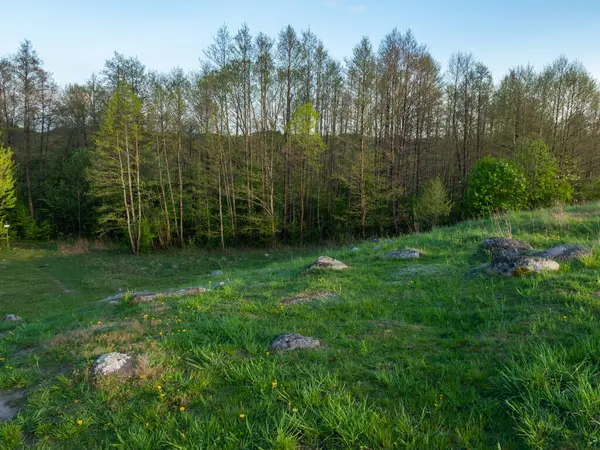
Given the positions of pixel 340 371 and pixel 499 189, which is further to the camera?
pixel 499 189

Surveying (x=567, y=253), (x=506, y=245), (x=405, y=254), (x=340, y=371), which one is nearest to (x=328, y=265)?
(x=405, y=254)

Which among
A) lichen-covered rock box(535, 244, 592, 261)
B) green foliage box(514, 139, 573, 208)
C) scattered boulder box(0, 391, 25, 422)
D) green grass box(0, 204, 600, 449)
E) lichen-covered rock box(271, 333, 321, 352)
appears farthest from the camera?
green foliage box(514, 139, 573, 208)

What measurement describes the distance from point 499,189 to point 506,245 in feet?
51.3

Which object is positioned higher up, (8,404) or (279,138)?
(279,138)

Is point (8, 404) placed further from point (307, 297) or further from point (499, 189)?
point (499, 189)

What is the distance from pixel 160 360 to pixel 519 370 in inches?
146

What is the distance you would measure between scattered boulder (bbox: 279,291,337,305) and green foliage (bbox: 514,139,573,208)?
20412 mm

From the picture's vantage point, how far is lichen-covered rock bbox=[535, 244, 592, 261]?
6.42 m

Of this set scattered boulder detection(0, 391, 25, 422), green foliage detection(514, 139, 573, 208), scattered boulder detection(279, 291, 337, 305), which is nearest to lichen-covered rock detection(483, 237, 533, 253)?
scattered boulder detection(279, 291, 337, 305)

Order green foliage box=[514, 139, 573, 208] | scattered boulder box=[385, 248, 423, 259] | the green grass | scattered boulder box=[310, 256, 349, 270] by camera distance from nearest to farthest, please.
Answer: the green grass → scattered boulder box=[310, 256, 349, 270] → scattered boulder box=[385, 248, 423, 259] → green foliage box=[514, 139, 573, 208]

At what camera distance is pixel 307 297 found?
6.42 meters

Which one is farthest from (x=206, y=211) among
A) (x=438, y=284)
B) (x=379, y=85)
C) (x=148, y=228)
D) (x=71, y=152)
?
(x=438, y=284)

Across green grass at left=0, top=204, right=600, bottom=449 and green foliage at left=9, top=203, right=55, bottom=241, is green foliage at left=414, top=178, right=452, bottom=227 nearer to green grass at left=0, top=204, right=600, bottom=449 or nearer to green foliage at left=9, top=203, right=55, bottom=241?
green grass at left=0, top=204, right=600, bottom=449

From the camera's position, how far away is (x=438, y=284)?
664cm
